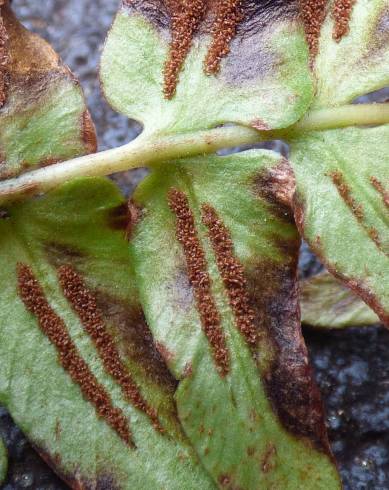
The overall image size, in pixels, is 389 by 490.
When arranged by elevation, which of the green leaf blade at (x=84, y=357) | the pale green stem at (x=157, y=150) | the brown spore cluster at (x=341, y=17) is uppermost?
the brown spore cluster at (x=341, y=17)

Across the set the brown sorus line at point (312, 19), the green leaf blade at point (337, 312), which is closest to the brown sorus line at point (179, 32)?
the brown sorus line at point (312, 19)

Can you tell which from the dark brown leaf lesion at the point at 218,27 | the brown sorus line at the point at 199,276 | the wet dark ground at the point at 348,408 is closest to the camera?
the brown sorus line at the point at 199,276

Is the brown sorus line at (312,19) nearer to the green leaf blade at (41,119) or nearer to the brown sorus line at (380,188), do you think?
the brown sorus line at (380,188)

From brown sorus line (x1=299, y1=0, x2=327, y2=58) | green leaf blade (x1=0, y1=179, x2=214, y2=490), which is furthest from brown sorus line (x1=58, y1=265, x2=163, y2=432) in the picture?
brown sorus line (x1=299, y1=0, x2=327, y2=58)

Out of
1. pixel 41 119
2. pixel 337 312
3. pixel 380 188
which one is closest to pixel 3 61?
pixel 41 119

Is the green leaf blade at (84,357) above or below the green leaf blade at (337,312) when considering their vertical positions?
above

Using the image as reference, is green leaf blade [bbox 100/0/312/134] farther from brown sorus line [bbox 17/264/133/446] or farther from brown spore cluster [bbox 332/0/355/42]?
brown sorus line [bbox 17/264/133/446]

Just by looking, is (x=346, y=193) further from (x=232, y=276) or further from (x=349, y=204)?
(x=232, y=276)
